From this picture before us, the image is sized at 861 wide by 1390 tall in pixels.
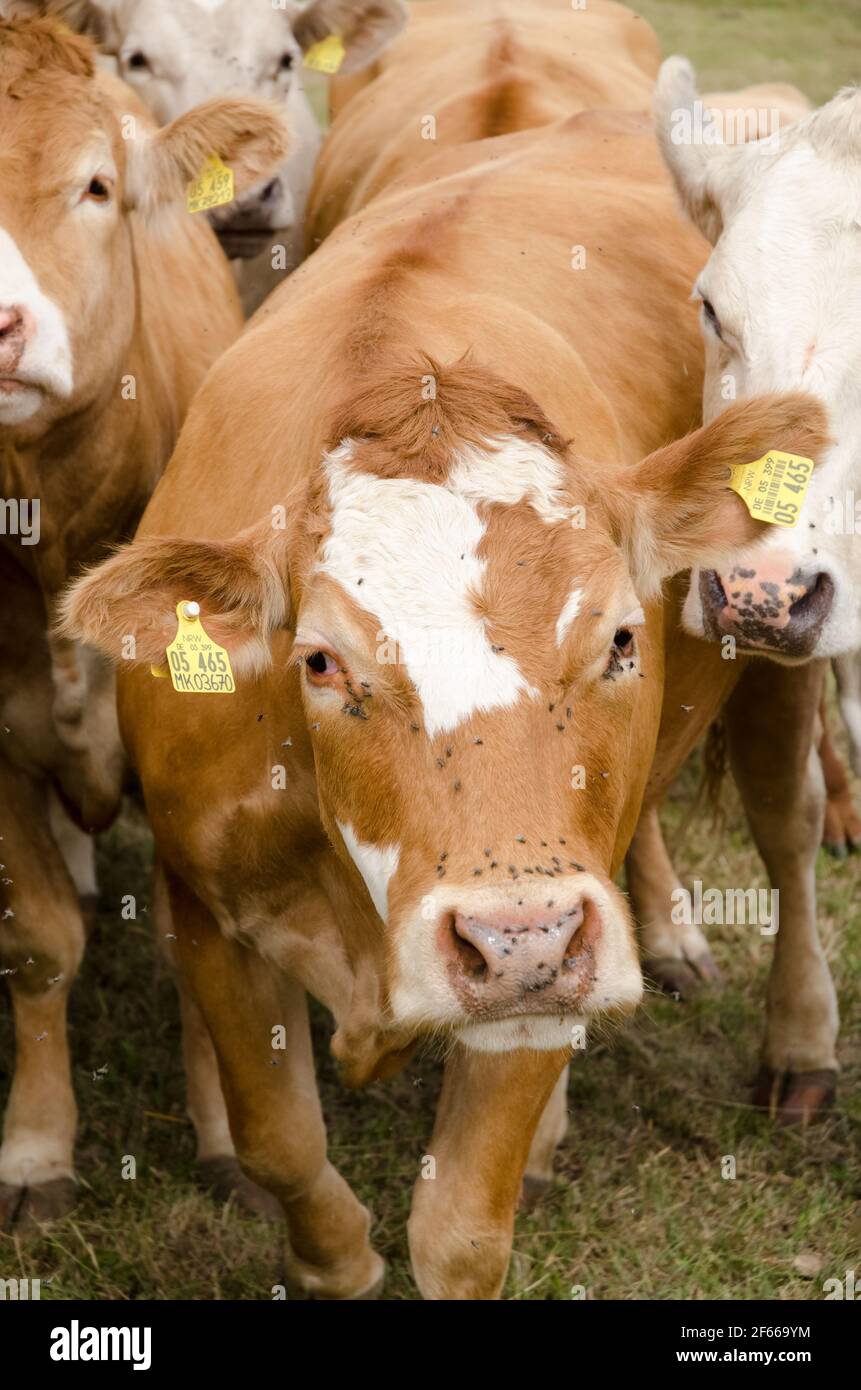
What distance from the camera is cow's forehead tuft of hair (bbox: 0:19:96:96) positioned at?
4277mm

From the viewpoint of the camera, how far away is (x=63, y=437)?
4.43m

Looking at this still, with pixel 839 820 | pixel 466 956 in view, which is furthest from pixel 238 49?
pixel 466 956

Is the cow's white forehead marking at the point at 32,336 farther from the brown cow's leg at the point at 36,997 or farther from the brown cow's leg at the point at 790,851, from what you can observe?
the brown cow's leg at the point at 790,851

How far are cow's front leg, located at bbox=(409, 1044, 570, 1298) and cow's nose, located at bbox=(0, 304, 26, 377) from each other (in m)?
1.71

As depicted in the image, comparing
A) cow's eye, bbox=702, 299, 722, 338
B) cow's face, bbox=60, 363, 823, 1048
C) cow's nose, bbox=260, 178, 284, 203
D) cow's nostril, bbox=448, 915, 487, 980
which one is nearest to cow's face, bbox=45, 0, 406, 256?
cow's nose, bbox=260, 178, 284, 203

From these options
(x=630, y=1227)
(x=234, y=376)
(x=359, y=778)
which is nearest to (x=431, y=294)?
(x=234, y=376)

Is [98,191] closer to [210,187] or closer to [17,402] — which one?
[210,187]

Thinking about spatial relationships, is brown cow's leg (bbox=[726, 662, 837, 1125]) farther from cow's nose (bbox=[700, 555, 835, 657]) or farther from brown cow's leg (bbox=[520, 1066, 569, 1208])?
cow's nose (bbox=[700, 555, 835, 657])

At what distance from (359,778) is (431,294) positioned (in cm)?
124

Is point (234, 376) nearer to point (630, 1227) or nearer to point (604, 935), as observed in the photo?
point (604, 935)

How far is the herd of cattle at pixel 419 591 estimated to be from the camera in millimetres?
2971

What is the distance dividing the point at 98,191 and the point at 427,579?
189cm

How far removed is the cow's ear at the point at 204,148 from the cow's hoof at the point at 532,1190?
2.60 metres

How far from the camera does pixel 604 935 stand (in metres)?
2.85
